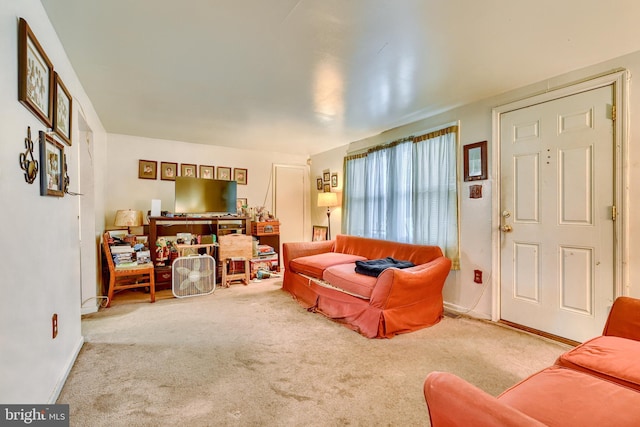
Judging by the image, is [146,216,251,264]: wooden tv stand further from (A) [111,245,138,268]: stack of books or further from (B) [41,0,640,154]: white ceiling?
(B) [41,0,640,154]: white ceiling

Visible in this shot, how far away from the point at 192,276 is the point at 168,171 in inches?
73.2

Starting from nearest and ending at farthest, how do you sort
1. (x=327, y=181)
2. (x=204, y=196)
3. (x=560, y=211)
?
A: (x=560, y=211) < (x=204, y=196) < (x=327, y=181)

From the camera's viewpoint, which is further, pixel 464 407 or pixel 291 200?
pixel 291 200

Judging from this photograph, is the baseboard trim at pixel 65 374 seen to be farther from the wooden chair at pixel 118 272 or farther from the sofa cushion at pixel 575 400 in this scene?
the sofa cushion at pixel 575 400

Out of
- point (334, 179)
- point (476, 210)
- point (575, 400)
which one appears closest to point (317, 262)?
point (476, 210)

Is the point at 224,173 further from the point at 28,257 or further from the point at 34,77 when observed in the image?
the point at 28,257

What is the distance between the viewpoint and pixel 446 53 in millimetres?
2012

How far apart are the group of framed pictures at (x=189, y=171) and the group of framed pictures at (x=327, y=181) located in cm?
136

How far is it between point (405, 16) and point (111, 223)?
452 centimetres

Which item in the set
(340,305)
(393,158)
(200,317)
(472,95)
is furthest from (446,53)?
(200,317)

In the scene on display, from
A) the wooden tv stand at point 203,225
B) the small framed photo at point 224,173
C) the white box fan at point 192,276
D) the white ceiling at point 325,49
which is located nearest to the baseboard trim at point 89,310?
the white box fan at point 192,276

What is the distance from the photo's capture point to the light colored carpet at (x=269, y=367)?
59.7 inches

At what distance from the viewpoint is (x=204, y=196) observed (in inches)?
171

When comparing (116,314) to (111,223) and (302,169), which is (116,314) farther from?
(302,169)
